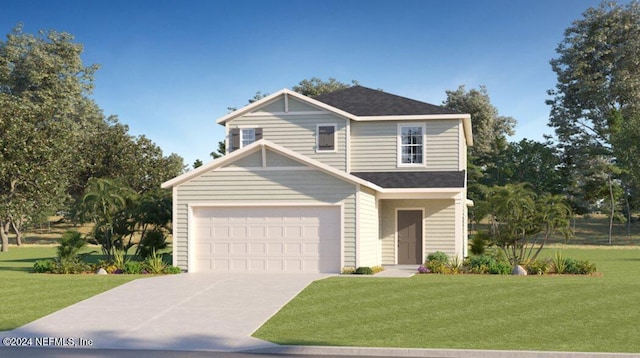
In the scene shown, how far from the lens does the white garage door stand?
903 inches

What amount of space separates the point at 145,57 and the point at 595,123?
4210 cm

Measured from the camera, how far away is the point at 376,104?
29812 mm

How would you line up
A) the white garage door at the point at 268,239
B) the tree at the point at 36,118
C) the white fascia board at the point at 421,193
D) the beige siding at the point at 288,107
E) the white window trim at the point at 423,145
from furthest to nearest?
the tree at the point at 36,118 < the beige siding at the point at 288,107 < the white window trim at the point at 423,145 < the white fascia board at the point at 421,193 < the white garage door at the point at 268,239

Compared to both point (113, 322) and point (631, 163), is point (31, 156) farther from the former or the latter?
point (631, 163)

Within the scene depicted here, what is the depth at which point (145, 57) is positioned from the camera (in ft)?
102

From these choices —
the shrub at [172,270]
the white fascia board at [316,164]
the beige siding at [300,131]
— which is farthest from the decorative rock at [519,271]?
the shrub at [172,270]

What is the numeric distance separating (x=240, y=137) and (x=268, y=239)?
7.61m

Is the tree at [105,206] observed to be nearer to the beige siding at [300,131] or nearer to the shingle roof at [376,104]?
the beige siding at [300,131]

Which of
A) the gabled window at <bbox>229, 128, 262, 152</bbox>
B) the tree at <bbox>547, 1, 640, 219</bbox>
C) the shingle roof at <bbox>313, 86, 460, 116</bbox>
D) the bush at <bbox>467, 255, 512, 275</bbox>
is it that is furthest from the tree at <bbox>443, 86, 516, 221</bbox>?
the bush at <bbox>467, 255, 512, 275</bbox>

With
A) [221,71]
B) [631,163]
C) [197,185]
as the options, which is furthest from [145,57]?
[631,163]

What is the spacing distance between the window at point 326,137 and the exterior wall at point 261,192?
19.0ft

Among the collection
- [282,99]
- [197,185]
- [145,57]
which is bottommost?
[197,185]

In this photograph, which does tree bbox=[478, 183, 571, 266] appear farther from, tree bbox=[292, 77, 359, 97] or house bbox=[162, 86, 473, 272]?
tree bbox=[292, 77, 359, 97]

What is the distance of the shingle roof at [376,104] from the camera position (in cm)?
2876
